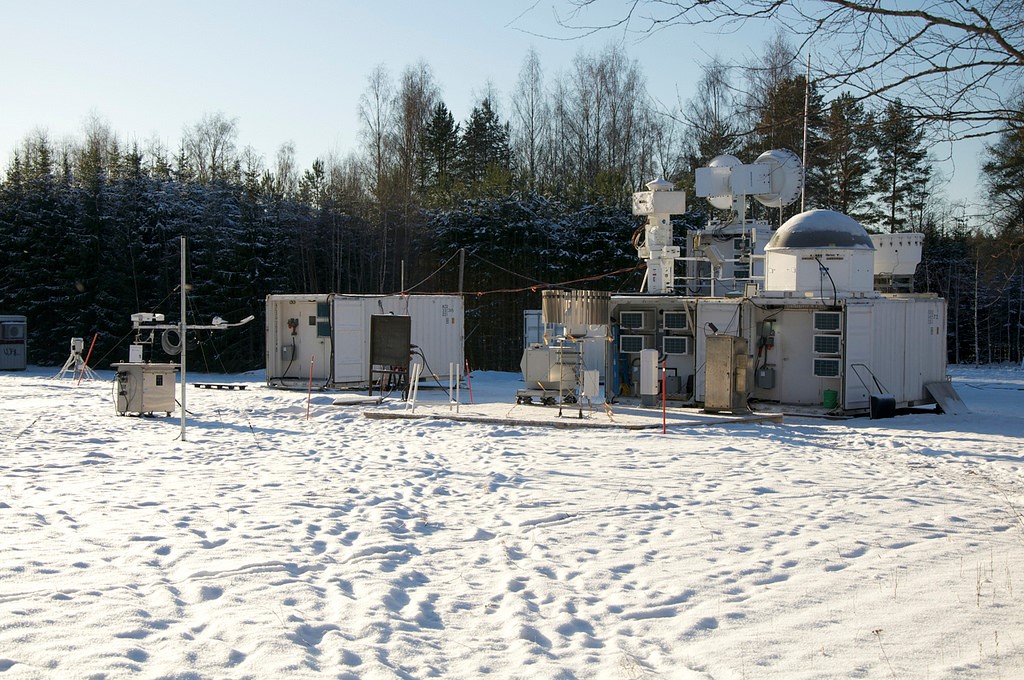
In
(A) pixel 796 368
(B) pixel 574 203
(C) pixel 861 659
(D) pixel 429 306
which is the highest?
(B) pixel 574 203

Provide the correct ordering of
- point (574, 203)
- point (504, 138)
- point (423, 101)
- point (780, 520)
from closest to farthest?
point (780, 520)
point (574, 203)
point (423, 101)
point (504, 138)

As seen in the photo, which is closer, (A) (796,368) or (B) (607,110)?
(A) (796,368)

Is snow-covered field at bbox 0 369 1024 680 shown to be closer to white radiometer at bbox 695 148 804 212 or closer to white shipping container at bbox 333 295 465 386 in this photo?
white radiometer at bbox 695 148 804 212

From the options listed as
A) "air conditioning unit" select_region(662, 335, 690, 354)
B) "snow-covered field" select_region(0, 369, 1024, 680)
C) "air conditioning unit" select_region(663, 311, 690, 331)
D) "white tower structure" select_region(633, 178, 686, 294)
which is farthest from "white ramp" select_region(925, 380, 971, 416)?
"white tower structure" select_region(633, 178, 686, 294)

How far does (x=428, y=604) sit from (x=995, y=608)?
3786 millimetres

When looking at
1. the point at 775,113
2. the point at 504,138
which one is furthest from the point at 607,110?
the point at 775,113

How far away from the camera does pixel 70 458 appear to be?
1159 centimetres

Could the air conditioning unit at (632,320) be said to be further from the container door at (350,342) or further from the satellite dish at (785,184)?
the container door at (350,342)

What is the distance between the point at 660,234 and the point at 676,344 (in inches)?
109

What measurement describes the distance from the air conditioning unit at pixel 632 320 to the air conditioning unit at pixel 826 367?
4.11 meters

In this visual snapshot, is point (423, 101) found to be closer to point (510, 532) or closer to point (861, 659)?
point (510, 532)

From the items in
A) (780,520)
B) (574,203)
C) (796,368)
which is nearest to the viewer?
(780,520)

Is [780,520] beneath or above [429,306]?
beneath

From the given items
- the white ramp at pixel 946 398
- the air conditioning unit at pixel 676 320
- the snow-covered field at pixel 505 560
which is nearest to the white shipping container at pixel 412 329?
the air conditioning unit at pixel 676 320
